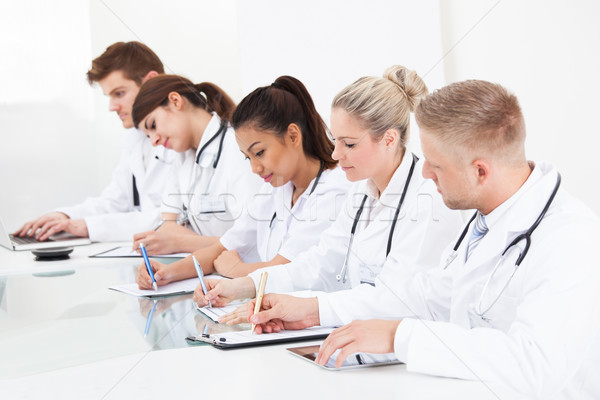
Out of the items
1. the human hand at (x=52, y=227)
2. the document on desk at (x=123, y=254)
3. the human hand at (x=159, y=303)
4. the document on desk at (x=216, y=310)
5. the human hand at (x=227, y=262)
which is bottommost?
the human hand at (x=52, y=227)

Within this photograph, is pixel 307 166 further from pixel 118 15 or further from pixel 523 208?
pixel 118 15

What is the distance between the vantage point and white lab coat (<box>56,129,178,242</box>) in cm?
286

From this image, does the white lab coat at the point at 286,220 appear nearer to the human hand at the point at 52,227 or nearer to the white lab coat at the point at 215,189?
the white lab coat at the point at 215,189

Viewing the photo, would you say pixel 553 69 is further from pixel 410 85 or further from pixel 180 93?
pixel 180 93

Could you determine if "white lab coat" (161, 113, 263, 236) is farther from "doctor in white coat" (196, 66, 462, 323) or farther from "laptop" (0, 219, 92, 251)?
"doctor in white coat" (196, 66, 462, 323)

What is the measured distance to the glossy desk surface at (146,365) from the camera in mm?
853

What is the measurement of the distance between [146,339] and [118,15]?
3.57 metres

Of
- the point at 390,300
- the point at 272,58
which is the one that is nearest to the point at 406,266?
the point at 390,300

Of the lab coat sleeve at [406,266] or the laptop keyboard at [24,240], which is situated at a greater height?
the lab coat sleeve at [406,266]

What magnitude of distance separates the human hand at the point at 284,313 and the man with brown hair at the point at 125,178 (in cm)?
175

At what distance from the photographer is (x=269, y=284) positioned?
5.48ft

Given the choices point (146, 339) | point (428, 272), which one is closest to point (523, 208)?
point (428, 272)

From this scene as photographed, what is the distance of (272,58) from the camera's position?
350 centimetres

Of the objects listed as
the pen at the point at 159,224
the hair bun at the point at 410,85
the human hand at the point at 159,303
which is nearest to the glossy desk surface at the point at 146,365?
the human hand at the point at 159,303
